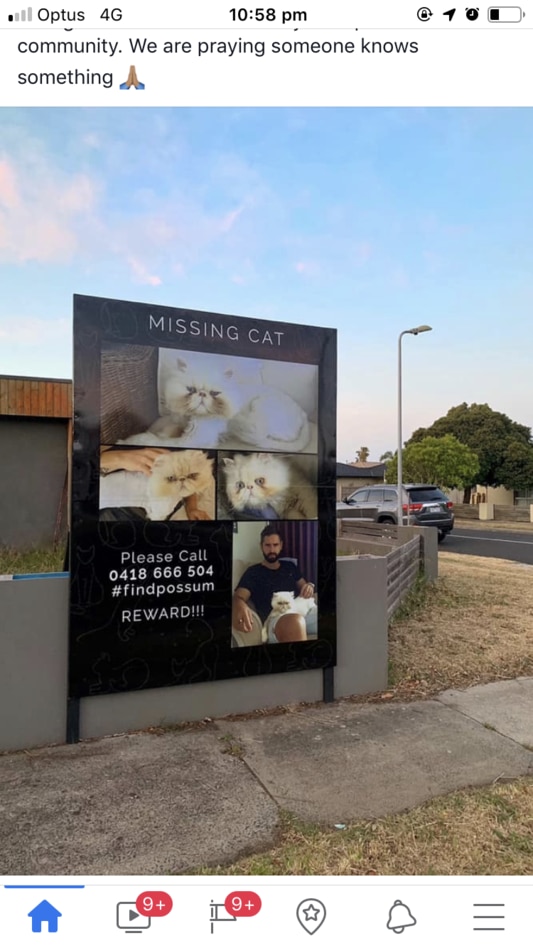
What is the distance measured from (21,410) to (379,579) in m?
7.39

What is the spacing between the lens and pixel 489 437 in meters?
48.1

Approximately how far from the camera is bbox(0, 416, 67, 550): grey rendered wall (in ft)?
32.7

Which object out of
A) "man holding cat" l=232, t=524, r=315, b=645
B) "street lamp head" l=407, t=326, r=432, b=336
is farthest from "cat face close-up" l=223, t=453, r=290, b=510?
"street lamp head" l=407, t=326, r=432, b=336

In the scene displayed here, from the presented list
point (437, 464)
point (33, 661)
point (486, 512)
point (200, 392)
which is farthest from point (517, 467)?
point (33, 661)

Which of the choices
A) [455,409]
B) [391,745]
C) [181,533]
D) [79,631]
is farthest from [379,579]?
[455,409]

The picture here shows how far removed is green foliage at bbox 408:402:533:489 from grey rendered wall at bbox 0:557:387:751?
44598mm

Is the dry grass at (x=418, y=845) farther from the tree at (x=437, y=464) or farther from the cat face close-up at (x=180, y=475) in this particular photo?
the tree at (x=437, y=464)

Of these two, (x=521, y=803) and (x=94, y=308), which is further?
(x=94, y=308)

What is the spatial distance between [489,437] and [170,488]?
47949mm

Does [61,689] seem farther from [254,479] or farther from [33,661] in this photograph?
[254,479]

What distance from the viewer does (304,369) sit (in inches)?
176
